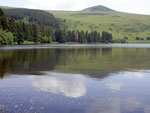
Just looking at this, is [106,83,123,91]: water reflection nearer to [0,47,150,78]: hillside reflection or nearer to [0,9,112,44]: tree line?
[0,47,150,78]: hillside reflection

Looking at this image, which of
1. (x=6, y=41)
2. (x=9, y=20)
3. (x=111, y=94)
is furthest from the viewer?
(x=9, y=20)

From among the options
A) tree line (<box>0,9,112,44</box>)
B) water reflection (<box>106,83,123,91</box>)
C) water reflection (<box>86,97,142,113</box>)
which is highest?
water reflection (<box>86,97,142,113</box>)

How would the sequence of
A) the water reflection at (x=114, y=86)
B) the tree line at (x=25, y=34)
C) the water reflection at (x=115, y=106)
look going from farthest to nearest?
the tree line at (x=25, y=34) → the water reflection at (x=114, y=86) → the water reflection at (x=115, y=106)

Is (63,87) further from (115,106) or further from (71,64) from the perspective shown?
(71,64)

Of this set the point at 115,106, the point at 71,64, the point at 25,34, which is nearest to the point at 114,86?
the point at 115,106

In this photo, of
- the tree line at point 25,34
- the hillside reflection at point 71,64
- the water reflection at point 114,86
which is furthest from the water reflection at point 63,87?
the tree line at point 25,34

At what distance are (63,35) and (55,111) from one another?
17682 centimetres

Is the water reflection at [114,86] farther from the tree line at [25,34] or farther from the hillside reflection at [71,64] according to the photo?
the tree line at [25,34]

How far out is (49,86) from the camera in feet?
52.6

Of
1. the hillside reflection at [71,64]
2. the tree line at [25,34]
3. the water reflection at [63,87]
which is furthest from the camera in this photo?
the tree line at [25,34]

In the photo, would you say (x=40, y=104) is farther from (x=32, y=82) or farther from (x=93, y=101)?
(x=32, y=82)

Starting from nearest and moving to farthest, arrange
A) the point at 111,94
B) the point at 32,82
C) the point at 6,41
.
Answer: the point at 111,94
the point at 32,82
the point at 6,41

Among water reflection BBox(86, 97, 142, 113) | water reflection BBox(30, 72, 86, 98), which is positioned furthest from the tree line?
water reflection BBox(86, 97, 142, 113)

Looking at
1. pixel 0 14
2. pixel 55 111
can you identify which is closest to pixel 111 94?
pixel 55 111
